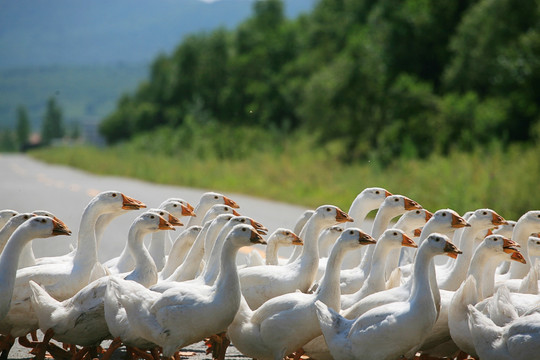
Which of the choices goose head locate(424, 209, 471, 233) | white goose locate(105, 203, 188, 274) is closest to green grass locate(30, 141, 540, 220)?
goose head locate(424, 209, 471, 233)

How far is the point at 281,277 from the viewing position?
23.9ft

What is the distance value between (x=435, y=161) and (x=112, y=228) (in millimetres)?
7697

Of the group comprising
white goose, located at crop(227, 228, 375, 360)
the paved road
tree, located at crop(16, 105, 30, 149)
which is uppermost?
white goose, located at crop(227, 228, 375, 360)

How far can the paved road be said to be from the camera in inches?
508

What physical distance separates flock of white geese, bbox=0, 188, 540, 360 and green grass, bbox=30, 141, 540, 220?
7.81m

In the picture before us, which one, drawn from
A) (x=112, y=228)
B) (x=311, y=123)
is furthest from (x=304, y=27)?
(x=112, y=228)

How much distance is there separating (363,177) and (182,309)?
1445cm

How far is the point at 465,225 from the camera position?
713 cm

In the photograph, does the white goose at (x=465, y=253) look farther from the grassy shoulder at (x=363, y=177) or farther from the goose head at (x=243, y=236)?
the grassy shoulder at (x=363, y=177)

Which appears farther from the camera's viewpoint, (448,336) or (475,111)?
(475,111)

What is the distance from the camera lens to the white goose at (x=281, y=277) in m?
7.21

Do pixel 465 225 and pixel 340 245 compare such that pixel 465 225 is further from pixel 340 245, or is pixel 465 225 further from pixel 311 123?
pixel 311 123

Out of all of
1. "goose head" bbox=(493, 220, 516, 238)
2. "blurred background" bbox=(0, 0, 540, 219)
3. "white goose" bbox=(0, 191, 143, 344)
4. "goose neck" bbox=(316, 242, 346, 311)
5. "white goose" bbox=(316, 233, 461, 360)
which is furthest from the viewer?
"blurred background" bbox=(0, 0, 540, 219)

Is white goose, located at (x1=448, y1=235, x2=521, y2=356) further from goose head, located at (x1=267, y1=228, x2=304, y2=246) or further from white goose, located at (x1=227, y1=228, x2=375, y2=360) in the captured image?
goose head, located at (x1=267, y1=228, x2=304, y2=246)
